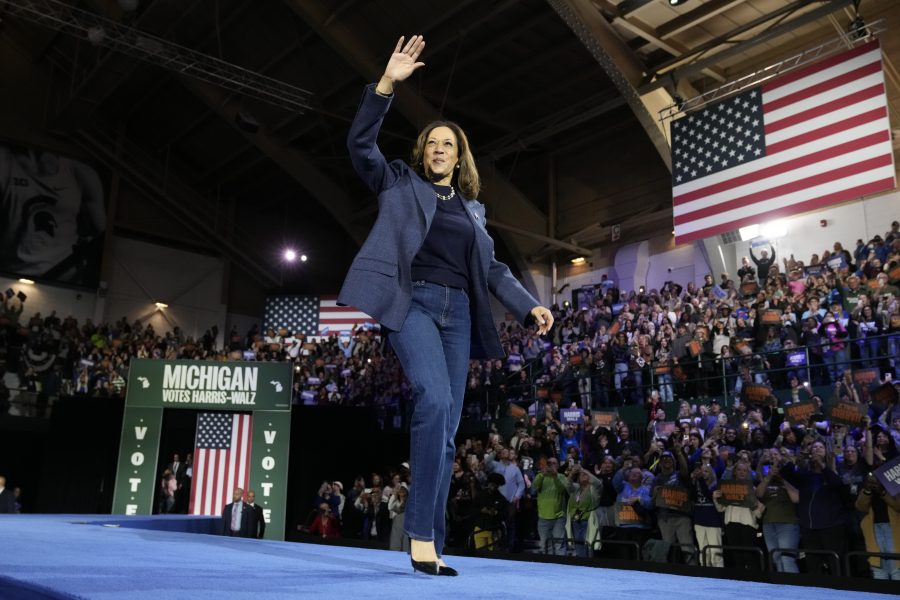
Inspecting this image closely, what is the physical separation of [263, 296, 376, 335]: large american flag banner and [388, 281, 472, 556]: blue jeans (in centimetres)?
2184

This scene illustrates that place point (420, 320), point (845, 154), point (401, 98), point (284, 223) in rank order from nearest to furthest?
point (420, 320), point (845, 154), point (401, 98), point (284, 223)

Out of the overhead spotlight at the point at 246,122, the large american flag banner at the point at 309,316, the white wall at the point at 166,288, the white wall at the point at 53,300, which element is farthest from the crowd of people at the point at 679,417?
the large american flag banner at the point at 309,316

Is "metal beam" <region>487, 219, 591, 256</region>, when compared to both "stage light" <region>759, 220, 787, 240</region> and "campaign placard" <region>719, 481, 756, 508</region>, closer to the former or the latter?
"stage light" <region>759, 220, 787, 240</region>

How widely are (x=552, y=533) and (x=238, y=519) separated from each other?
488cm

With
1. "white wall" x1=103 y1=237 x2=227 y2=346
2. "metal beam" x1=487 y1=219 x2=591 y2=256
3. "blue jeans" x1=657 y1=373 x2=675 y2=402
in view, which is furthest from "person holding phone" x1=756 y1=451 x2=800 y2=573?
"white wall" x1=103 y1=237 x2=227 y2=346

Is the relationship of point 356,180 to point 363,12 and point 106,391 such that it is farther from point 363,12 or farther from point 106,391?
point 106,391

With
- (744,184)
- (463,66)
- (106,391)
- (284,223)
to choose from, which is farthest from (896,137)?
(284,223)

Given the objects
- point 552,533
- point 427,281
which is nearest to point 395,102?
point 552,533

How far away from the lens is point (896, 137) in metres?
13.7

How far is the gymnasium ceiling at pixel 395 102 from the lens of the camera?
1424 centimetres

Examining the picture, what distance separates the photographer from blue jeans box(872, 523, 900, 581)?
21.2ft

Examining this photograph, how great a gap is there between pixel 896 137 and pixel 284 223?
18273 mm

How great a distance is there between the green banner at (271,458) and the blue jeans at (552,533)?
4736 millimetres

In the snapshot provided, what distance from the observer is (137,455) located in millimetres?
Result: 12391
